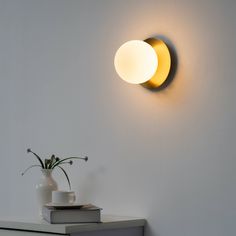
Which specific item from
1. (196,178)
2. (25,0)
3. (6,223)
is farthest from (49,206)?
(25,0)

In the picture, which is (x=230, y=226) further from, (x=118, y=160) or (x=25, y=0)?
(x=25, y=0)

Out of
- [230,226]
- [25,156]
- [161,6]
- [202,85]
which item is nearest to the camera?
[230,226]

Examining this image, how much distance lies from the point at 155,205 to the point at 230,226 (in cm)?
30

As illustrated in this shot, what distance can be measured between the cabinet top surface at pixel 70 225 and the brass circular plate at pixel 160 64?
473 mm

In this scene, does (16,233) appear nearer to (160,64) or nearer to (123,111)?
(123,111)

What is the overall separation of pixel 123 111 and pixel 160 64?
0.78ft

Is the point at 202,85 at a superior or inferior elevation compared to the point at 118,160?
superior

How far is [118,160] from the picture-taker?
2.01 metres

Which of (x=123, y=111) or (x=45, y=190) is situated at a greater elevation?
(x=123, y=111)

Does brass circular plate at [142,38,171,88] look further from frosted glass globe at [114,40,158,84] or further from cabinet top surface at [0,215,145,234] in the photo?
cabinet top surface at [0,215,145,234]

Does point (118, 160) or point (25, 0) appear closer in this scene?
point (118, 160)

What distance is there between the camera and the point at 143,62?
1.85 metres

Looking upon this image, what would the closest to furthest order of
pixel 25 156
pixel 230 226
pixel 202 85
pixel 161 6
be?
pixel 230 226 → pixel 202 85 → pixel 161 6 → pixel 25 156

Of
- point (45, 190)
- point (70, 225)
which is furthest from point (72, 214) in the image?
point (45, 190)
